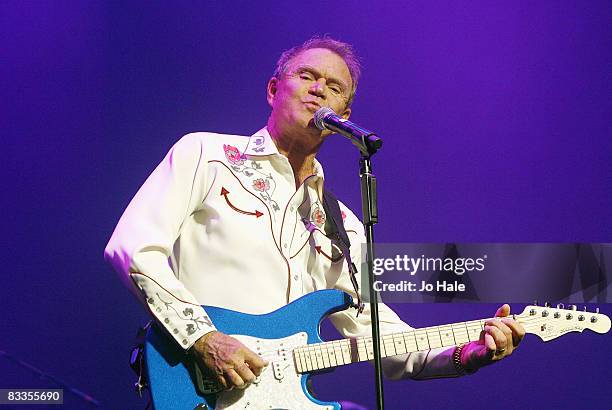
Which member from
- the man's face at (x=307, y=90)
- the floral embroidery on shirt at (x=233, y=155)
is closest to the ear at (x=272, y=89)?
the man's face at (x=307, y=90)

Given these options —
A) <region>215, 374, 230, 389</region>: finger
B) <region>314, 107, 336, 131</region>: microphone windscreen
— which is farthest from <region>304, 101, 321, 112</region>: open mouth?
<region>215, 374, 230, 389</region>: finger

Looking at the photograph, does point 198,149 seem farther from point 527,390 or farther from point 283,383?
point 527,390

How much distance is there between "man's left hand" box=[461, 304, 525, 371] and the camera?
98.4 inches

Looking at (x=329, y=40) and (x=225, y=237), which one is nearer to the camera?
(x=225, y=237)

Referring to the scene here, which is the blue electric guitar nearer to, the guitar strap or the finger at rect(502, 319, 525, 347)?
the finger at rect(502, 319, 525, 347)

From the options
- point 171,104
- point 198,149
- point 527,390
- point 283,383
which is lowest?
point 283,383

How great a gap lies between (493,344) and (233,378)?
81 cm

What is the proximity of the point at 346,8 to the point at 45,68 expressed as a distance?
1.19 metres

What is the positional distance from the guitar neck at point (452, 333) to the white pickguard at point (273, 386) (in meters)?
0.14

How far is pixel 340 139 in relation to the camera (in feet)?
10.6

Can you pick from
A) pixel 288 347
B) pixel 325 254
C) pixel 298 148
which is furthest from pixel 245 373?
pixel 298 148

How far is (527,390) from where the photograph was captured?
10.2 feet

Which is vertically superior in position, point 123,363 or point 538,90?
point 538,90

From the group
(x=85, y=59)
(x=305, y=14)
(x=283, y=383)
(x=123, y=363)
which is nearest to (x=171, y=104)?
(x=85, y=59)
